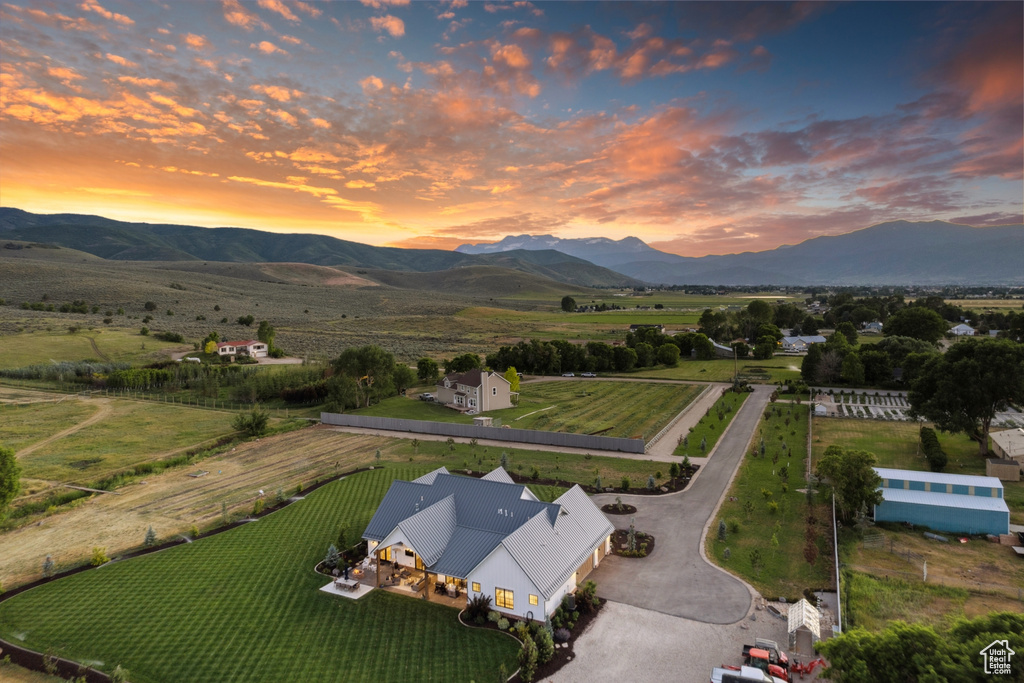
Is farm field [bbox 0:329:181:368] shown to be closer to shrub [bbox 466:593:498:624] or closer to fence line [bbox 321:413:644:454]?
fence line [bbox 321:413:644:454]

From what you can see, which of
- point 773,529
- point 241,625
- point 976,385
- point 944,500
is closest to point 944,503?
point 944,500

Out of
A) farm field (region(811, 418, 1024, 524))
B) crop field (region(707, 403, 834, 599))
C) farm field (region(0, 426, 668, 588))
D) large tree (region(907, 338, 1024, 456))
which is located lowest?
farm field (region(0, 426, 668, 588))

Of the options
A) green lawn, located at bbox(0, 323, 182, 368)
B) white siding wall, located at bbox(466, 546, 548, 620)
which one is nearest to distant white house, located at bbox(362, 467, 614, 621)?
white siding wall, located at bbox(466, 546, 548, 620)

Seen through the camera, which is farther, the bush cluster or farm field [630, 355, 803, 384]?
farm field [630, 355, 803, 384]

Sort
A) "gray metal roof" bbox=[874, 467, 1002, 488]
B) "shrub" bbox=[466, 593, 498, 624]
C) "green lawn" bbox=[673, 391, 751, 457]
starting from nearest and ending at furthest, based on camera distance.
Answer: "shrub" bbox=[466, 593, 498, 624]
"gray metal roof" bbox=[874, 467, 1002, 488]
"green lawn" bbox=[673, 391, 751, 457]

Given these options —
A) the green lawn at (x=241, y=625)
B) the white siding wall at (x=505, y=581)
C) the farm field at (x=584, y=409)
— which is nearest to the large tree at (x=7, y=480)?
the green lawn at (x=241, y=625)

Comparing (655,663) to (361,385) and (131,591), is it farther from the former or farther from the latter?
(361,385)

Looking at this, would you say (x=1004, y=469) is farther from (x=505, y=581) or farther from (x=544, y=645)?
(x=505, y=581)
